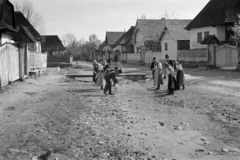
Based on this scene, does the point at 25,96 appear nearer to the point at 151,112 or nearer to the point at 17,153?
the point at 151,112

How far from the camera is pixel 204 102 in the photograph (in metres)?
11.3

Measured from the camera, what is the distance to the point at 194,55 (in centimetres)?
2966

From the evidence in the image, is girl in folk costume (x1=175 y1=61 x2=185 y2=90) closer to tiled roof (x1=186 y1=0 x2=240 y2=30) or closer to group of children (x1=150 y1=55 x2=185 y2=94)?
group of children (x1=150 y1=55 x2=185 y2=94)

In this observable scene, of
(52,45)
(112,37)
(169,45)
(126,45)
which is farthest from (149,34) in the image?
(112,37)

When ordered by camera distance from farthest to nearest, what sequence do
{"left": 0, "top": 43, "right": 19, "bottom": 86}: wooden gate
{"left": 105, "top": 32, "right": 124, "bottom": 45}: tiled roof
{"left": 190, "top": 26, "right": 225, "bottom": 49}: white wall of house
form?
{"left": 105, "top": 32, "right": 124, "bottom": 45}: tiled roof → {"left": 190, "top": 26, "right": 225, "bottom": 49}: white wall of house → {"left": 0, "top": 43, "right": 19, "bottom": 86}: wooden gate

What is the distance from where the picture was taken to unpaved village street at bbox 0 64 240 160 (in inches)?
232

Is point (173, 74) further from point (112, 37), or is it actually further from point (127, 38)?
point (112, 37)

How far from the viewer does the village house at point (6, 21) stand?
22.0m

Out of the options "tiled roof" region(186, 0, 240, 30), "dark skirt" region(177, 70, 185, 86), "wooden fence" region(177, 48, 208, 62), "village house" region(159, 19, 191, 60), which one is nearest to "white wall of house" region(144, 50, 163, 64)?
"village house" region(159, 19, 191, 60)

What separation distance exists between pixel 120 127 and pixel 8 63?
7196 millimetres

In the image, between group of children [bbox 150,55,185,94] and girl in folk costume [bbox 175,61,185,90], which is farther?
girl in folk costume [bbox 175,61,185,90]

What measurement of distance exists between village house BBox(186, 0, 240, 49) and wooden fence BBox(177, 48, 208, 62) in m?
3.28

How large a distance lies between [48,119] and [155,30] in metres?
43.1

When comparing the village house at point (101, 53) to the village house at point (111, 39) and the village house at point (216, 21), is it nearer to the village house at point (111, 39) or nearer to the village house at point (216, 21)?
the village house at point (111, 39)
